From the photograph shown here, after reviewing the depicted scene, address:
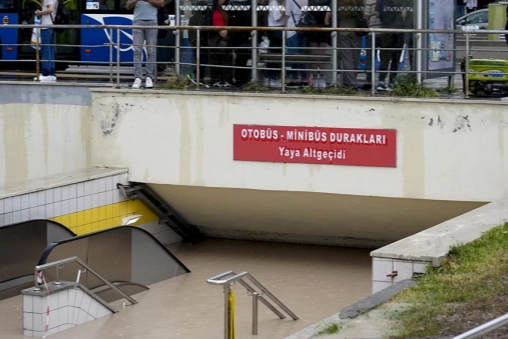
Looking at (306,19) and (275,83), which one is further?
(306,19)

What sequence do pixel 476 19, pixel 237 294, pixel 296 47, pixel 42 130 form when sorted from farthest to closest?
pixel 476 19
pixel 42 130
pixel 296 47
pixel 237 294

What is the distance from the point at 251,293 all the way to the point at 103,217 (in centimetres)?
391

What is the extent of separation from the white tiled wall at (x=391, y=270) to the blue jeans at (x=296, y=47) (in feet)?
19.2

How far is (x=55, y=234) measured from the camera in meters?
12.7

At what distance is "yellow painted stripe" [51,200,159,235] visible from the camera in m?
13.3

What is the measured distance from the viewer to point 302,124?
42.7 ft

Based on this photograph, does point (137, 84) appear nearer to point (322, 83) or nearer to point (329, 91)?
point (322, 83)

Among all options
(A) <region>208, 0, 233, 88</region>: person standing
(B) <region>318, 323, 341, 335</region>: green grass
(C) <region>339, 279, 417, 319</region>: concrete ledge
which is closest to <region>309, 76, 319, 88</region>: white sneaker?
(A) <region>208, 0, 233, 88</region>: person standing

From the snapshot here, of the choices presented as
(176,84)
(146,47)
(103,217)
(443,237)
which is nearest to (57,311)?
(103,217)

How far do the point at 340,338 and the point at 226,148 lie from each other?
290 inches

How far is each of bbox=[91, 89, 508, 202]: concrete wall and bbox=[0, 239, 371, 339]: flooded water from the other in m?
1.34

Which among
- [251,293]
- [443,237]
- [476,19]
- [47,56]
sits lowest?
[251,293]

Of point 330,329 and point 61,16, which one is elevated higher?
point 61,16

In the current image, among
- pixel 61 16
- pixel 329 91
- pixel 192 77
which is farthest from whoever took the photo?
pixel 61 16
